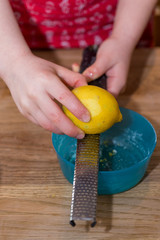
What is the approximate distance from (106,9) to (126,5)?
156 millimetres

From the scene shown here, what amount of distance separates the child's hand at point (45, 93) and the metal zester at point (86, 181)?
37 millimetres

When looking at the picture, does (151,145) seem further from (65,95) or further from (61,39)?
(61,39)

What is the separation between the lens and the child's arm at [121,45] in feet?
3.05

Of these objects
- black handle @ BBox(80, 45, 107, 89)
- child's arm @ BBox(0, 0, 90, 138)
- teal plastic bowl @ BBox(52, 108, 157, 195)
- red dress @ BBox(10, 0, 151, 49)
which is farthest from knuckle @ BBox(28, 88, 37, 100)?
red dress @ BBox(10, 0, 151, 49)

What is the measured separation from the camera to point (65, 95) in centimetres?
70

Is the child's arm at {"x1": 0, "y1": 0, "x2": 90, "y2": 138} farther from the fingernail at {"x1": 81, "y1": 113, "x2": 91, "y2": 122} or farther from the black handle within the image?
the black handle

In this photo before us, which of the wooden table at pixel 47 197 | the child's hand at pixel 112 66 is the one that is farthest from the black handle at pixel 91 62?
the wooden table at pixel 47 197

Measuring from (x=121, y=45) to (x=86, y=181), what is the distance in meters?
0.56

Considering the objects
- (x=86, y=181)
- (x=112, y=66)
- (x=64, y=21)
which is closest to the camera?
(x=86, y=181)

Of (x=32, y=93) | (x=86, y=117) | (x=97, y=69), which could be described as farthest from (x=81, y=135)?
(x=97, y=69)

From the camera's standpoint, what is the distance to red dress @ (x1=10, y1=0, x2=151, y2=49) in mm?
1159

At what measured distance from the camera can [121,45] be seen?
1020mm

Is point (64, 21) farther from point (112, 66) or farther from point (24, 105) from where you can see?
point (24, 105)

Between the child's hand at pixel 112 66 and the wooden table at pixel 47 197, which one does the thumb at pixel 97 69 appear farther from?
the wooden table at pixel 47 197
